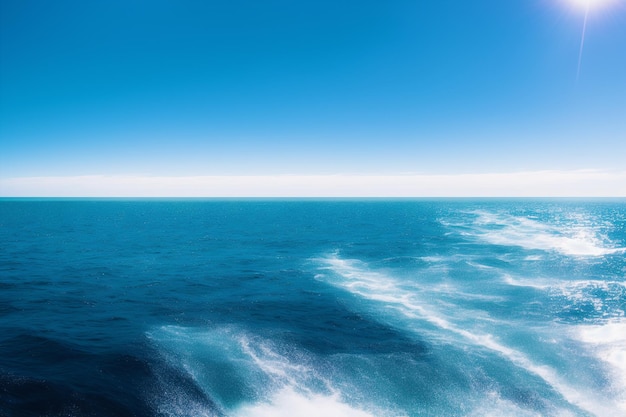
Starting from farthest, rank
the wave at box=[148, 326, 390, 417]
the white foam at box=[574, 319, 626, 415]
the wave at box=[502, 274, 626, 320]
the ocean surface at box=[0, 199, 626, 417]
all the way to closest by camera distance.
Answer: the wave at box=[502, 274, 626, 320] < the white foam at box=[574, 319, 626, 415] < the ocean surface at box=[0, 199, 626, 417] < the wave at box=[148, 326, 390, 417]

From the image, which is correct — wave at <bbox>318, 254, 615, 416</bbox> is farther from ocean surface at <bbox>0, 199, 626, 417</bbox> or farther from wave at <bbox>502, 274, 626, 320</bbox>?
wave at <bbox>502, 274, 626, 320</bbox>

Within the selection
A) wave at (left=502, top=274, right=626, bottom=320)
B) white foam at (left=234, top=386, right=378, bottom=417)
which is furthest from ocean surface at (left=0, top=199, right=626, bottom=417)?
wave at (left=502, top=274, right=626, bottom=320)

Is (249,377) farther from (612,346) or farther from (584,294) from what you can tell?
(584,294)

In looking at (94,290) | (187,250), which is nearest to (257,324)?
(94,290)

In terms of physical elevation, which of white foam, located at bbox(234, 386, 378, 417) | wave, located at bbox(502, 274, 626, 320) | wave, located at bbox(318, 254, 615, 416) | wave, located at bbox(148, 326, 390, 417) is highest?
wave, located at bbox(148, 326, 390, 417)

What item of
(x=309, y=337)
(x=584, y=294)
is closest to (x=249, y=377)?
(x=309, y=337)

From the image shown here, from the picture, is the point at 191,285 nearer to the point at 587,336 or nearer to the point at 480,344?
the point at 480,344
